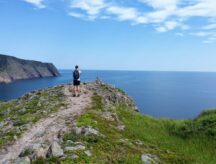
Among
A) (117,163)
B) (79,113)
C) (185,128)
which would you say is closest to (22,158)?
(117,163)

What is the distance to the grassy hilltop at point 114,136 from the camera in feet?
49.6

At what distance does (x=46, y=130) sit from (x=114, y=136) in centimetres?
496

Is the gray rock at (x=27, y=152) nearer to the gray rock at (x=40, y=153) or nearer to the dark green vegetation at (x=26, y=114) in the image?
the gray rock at (x=40, y=153)

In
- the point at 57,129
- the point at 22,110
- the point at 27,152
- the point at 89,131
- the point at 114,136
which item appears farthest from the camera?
the point at 22,110

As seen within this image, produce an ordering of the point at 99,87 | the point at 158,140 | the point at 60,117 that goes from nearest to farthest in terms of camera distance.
→ the point at 158,140
the point at 60,117
the point at 99,87

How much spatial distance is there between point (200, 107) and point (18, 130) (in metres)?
106

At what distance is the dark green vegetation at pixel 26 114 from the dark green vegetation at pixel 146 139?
4.10 m

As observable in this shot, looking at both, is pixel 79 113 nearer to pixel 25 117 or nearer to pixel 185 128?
pixel 25 117

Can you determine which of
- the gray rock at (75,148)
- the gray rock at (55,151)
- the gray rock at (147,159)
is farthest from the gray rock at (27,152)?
the gray rock at (147,159)

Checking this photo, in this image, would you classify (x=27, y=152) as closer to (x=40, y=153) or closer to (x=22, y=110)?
(x=40, y=153)

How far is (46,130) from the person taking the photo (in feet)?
65.0

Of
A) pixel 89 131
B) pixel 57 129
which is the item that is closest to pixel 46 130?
pixel 57 129

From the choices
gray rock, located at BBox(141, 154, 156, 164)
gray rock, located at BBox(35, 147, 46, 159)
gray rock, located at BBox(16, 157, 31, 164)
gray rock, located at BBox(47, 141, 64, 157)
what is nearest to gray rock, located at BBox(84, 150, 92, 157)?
gray rock, located at BBox(47, 141, 64, 157)

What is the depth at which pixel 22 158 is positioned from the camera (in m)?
15.1
